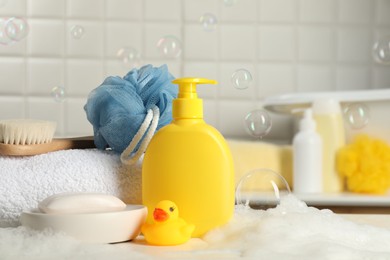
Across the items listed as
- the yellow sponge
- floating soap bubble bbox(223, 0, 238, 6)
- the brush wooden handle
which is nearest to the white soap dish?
the brush wooden handle

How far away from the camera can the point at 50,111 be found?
213 centimetres

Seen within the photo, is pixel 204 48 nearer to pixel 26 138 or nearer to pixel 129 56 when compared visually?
pixel 129 56

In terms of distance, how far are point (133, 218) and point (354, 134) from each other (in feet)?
3.66

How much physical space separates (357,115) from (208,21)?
27.5 inches

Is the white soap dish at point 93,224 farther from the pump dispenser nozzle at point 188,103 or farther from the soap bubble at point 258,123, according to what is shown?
the soap bubble at point 258,123

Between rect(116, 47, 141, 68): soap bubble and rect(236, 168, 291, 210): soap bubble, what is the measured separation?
4.52ft

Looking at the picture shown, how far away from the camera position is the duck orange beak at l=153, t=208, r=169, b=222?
20.6 inches

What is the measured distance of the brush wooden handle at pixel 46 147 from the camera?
633 mm

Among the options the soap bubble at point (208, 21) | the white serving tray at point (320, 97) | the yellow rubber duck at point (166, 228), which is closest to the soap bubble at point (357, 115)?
the white serving tray at point (320, 97)

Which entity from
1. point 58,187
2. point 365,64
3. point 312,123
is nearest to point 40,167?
point 58,187

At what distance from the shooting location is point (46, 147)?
66 cm

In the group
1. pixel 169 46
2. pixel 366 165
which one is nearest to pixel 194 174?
pixel 366 165

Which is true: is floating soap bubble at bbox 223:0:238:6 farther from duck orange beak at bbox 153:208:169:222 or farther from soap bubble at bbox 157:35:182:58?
duck orange beak at bbox 153:208:169:222

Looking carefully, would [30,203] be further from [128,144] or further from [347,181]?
[347,181]
